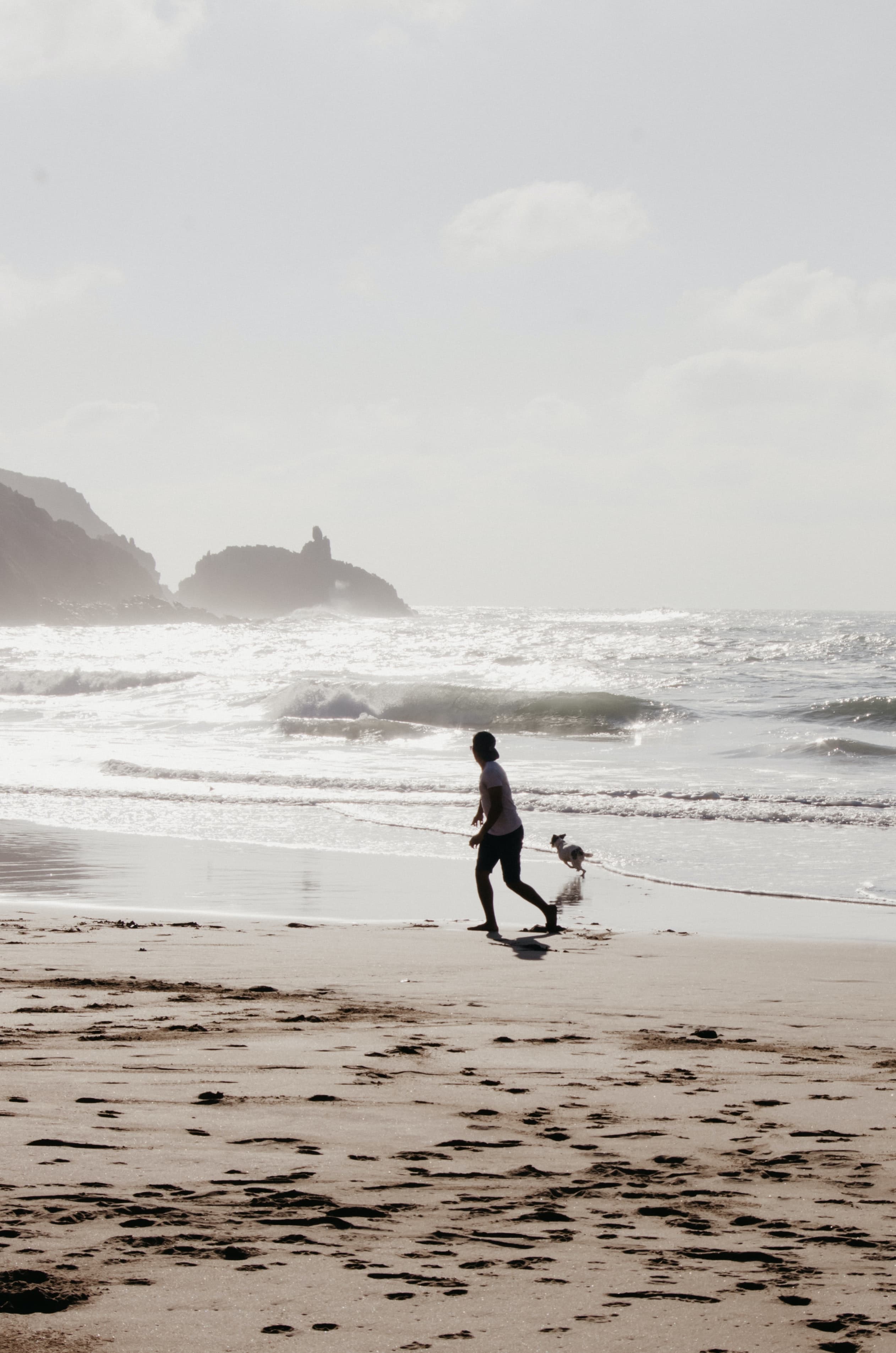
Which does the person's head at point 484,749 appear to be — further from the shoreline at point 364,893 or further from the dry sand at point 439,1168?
the dry sand at point 439,1168

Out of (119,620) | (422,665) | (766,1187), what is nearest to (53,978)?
(766,1187)

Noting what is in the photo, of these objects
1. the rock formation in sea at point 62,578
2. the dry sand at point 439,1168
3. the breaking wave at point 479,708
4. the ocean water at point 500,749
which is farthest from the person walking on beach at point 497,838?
the rock formation in sea at point 62,578

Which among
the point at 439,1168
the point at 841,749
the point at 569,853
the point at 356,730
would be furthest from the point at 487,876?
the point at 356,730

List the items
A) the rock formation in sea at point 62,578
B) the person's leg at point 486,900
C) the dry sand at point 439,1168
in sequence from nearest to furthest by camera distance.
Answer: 1. the dry sand at point 439,1168
2. the person's leg at point 486,900
3. the rock formation in sea at point 62,578

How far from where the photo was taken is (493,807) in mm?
8969

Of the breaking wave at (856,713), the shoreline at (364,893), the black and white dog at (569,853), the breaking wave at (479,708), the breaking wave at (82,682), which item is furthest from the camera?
the breaking wave at (82,682)

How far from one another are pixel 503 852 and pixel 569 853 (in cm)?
217

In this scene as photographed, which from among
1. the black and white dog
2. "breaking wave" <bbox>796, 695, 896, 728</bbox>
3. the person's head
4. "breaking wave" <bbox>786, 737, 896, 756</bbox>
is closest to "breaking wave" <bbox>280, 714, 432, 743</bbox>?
"breaking wave" <bbox>786, 737, 896, 756</bbox>

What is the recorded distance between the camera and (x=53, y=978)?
21.0 ft

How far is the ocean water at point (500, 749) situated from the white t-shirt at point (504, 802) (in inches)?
125

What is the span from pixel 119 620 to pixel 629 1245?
4774 inches

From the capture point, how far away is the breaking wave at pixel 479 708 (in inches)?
1246

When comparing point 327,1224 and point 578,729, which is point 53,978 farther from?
point 578,729

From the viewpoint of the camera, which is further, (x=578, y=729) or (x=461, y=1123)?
(x=578, y=729)
